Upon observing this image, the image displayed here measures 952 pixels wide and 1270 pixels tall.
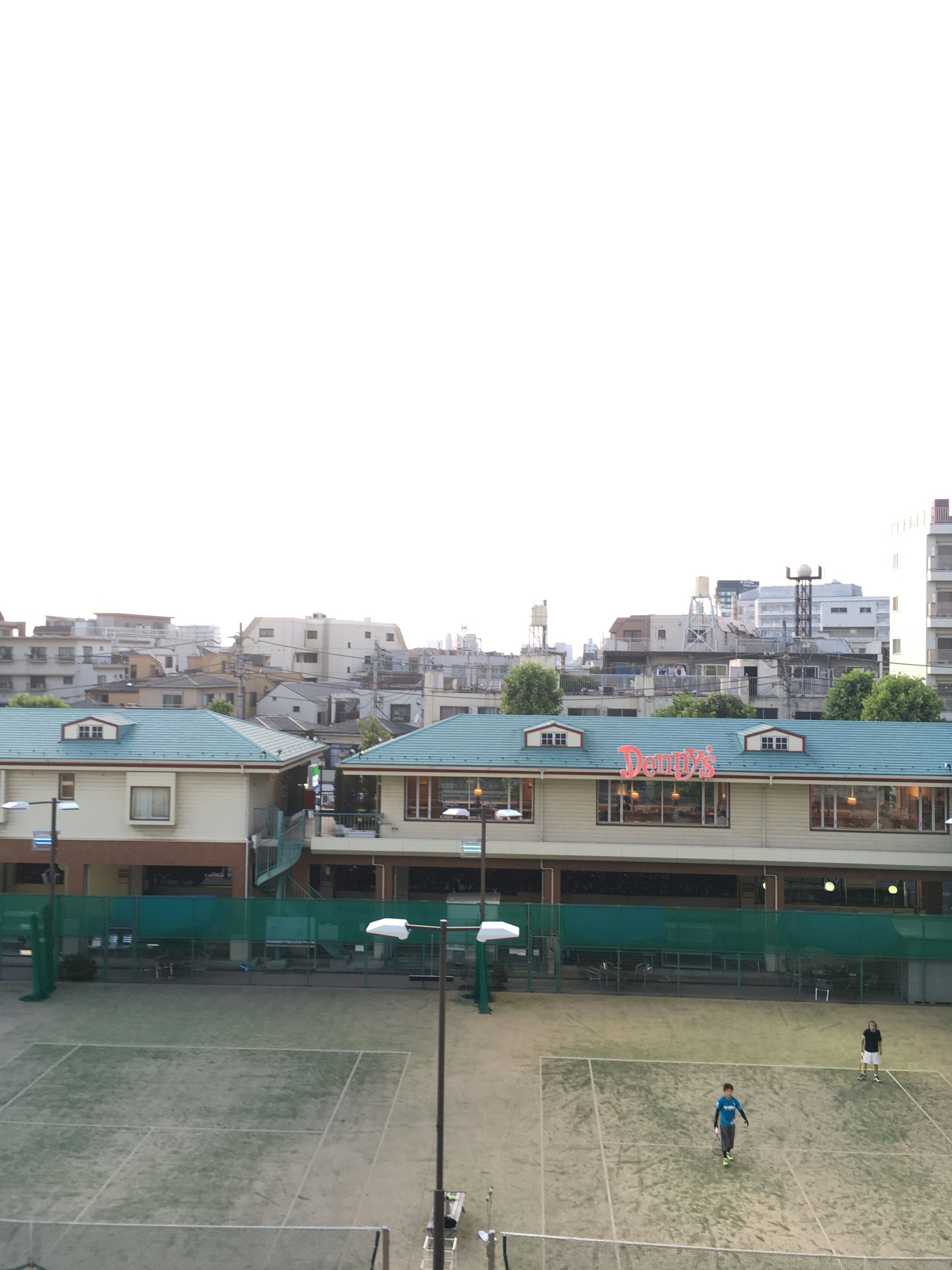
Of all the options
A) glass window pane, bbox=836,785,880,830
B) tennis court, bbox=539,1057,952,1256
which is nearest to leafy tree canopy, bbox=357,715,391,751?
glass window pane, bbox=836,785,880,830

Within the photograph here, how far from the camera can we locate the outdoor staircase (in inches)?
1151

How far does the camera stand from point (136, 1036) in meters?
21.2

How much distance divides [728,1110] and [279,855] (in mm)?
17730

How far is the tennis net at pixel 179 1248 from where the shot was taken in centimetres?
1173

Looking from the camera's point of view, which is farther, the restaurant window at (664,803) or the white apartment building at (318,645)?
the white apartment building at (318,645)

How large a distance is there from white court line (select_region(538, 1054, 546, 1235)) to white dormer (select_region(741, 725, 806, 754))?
1415 centimetres

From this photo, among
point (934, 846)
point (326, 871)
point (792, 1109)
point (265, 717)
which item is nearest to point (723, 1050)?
point (792, 1109)

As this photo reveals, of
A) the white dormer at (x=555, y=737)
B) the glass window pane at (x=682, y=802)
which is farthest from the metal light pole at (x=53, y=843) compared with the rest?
the glass window pane at (x=682, y=802)

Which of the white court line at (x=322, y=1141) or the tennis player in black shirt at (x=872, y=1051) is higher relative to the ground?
the tennis player in black shirt at (x=872, y=1051)

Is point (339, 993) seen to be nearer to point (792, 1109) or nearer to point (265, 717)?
point (792, 1109)

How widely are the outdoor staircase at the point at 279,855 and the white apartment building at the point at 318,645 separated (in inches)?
2741

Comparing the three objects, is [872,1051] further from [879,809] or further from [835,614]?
[835,614]

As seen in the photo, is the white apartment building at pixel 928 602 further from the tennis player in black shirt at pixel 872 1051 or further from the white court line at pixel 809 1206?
the white court line at pixel 809 1206

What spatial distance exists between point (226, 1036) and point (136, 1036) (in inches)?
81.5
